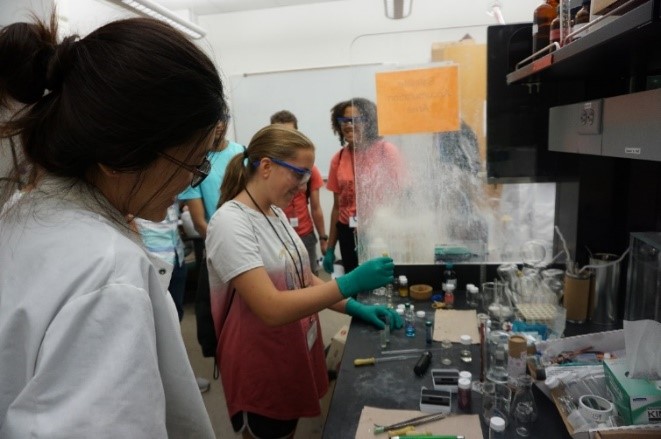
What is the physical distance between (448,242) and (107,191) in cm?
141

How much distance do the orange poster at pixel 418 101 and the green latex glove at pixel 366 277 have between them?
62 centimetres

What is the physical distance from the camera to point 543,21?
1.29 metres

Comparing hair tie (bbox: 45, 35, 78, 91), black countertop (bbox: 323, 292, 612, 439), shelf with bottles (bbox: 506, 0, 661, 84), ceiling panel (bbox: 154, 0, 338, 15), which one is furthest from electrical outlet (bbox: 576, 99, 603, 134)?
ceiling panel (bbox: 154, 0, 338, 15)

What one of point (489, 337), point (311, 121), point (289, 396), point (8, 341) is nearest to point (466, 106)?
point (489, 337)

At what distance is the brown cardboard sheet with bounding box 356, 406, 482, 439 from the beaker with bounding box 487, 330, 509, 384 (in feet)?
0.47

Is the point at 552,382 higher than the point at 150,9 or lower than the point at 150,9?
lower

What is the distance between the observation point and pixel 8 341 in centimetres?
48

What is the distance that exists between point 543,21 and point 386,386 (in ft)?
3.86

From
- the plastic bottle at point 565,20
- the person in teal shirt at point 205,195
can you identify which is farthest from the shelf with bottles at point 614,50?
the person in teal shirt at point 205,195


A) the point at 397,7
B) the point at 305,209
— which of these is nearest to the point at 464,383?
the point at 305,209

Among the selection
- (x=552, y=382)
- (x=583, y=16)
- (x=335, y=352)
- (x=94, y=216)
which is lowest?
(x=335, y=352)

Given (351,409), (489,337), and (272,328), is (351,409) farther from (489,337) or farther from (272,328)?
(489,337)

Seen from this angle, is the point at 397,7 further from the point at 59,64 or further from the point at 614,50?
the point at 59,64

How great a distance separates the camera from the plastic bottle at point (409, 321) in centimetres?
139
